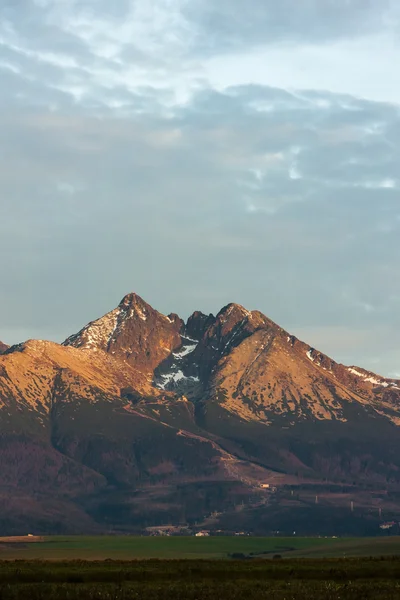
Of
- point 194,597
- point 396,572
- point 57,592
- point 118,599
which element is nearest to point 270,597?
point 194,597

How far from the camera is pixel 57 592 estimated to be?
152 m

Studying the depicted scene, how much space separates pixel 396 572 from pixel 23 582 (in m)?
65.4

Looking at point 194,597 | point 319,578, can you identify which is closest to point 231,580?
point 319,578

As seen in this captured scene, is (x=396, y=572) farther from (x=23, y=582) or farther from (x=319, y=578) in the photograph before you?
(x=23, y=582)

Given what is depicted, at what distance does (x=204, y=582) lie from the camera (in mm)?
165625

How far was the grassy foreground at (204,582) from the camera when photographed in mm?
148125

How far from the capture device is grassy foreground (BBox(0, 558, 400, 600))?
148125 mm

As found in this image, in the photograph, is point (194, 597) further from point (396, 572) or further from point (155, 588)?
point (396, 572)

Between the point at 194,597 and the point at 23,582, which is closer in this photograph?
the point at 194,597

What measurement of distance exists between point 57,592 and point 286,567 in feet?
186

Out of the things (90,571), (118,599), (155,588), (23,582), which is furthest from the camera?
(90,571)

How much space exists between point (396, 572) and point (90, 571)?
55182 millimetres

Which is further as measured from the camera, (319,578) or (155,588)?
(319,578)

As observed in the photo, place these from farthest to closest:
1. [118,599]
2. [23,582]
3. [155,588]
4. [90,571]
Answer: [90,571] < [23,582] < [155,588] < [118,599]
